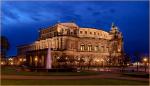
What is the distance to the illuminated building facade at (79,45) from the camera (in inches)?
5827

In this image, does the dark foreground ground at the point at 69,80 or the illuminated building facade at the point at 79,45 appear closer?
the dark foreground ground at the point at 69,80

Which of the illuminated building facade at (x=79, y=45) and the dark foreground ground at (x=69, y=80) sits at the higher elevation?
the illuminated building facade at (x=79, y=45)

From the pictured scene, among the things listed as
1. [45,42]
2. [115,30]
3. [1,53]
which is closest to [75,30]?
[45,42]

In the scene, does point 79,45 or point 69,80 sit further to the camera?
point 79,45

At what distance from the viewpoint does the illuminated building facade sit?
14800 cm

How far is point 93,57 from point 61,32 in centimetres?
2144

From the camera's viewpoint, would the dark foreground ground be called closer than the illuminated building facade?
Yes

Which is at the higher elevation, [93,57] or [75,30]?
[75,30]

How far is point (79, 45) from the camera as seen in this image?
527ft

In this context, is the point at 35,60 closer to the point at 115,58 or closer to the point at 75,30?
the point at 75,30

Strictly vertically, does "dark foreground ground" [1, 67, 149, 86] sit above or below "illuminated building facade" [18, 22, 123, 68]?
below

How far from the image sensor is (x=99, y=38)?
170875 mm

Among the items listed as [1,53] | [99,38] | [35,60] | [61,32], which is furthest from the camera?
[99,38]

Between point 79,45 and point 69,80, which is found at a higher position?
point 79,45
